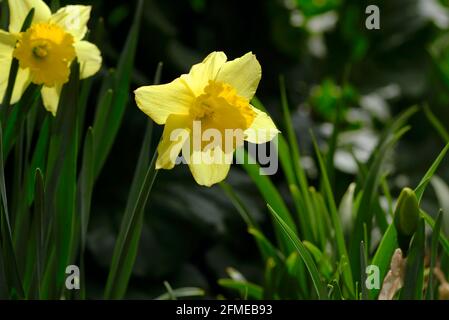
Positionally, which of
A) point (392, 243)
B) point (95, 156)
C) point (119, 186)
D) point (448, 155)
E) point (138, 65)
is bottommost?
point (392, 243)

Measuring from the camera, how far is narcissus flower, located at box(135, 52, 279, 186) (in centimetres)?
62

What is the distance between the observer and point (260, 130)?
0.64m

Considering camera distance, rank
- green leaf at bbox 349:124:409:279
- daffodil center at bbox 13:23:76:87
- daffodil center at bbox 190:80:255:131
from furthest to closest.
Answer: green leaf at bbox 349:124:409:279, daffodil center at bbox 13:23:76:87, daffodil center at bbox 190:80:255:131

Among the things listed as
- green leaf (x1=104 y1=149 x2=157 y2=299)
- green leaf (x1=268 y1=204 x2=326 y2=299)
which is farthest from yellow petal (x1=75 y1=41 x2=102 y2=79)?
green leaf (x1=268 y1=204 x2=326 y2=299)

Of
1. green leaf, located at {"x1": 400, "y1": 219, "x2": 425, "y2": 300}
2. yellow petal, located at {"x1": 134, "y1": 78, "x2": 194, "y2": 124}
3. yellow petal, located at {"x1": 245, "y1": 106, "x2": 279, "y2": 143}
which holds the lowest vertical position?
green leaf, located at {"x1": 400, "y1": 219, "x2": 425, "y2": 300}

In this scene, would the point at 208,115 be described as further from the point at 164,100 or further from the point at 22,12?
the point at 22,12

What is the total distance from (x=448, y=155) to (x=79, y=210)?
1042 mm

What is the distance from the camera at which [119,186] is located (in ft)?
4.70

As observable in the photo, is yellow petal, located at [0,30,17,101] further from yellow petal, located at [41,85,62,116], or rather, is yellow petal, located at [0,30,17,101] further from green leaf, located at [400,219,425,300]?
green leaf, located at [400,219,425,300]

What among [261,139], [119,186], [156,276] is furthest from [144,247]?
[261,139]

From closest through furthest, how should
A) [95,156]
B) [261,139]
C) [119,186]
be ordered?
[261,139] → [95,156] → [119,186]

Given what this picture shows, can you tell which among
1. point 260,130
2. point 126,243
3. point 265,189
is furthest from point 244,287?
point 260,130

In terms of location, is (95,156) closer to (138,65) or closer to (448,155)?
(138,65)

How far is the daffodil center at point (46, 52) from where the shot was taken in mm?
716
